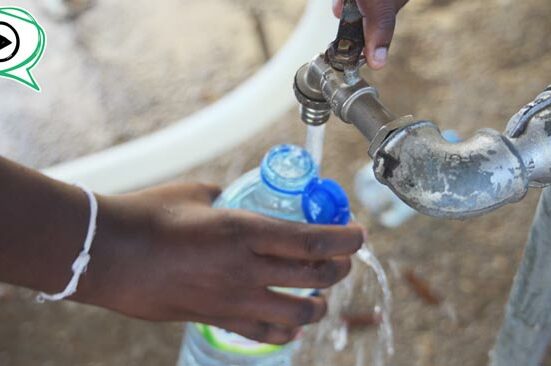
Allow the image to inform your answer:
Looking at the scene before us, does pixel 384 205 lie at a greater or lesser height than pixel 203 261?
lesser

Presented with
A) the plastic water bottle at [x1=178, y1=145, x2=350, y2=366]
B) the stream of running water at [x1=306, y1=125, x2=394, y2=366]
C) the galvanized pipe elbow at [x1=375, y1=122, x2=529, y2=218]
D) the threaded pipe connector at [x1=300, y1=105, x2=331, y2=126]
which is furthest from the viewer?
the stream of running water at [x1=306, y1=125, x2=394, y2=366]

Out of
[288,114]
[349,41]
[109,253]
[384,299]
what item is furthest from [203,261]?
[288,114]

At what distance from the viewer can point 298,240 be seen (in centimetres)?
61

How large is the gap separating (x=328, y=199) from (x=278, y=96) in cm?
43

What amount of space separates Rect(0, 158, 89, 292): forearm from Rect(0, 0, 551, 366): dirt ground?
0.30 m

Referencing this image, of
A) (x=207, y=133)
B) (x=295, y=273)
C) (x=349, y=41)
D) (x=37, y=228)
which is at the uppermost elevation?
(x=349, y=41)

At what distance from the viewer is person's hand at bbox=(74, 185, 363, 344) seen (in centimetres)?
61

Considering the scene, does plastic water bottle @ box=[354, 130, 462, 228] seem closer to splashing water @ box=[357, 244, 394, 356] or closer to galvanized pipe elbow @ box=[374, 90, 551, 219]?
splashing water @ box=[357, 244, 394, 356]

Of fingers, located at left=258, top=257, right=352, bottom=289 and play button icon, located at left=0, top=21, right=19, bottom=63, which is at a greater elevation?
play button icon, located at left=0, top=21, right=19, bottom=63

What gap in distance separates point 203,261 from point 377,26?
256 millimetres

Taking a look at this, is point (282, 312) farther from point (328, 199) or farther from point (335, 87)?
point (335, 87)

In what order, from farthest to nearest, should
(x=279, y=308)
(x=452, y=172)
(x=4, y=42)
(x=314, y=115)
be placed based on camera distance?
(x=4, y=42)
(x=279, y=308)
(x=314, y=115)
(x=452, y=172)

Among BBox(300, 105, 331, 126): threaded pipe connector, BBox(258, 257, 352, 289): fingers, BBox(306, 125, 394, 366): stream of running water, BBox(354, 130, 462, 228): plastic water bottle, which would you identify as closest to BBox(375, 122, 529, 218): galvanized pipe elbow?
BBox(300, 105, 331, 126): threaded pipe connector

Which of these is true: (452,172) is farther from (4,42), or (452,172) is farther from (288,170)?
(4,42)
